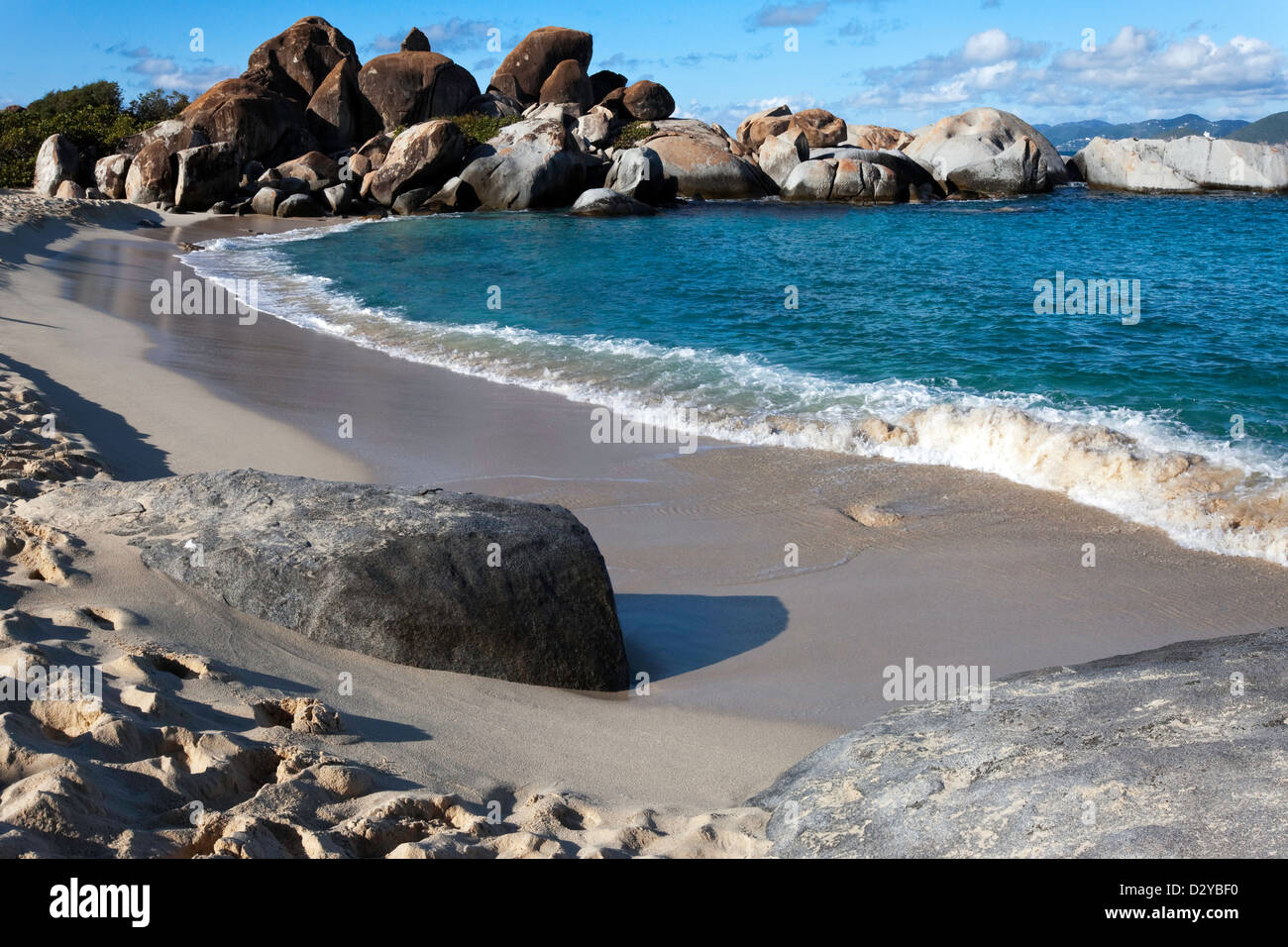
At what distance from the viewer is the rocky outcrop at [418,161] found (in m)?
34.7

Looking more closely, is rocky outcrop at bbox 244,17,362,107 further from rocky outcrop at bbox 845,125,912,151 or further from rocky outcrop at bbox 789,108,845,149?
rocky outcrop at bbox 845,125,912,151

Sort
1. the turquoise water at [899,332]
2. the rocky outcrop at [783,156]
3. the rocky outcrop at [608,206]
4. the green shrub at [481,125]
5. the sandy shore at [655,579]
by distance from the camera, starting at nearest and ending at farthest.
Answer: the sandy shore at [655,579] < the turquoise water at [899,332] < the rocky outcrop at [608,206] < the rocky outcrop at [783,156] < the green shrub at [481,125]

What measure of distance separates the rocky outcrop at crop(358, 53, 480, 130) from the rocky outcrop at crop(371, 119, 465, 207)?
329 inches

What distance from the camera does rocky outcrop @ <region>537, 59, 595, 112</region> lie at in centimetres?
4666

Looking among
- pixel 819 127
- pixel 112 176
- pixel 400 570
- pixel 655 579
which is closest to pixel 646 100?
pixel 819 127

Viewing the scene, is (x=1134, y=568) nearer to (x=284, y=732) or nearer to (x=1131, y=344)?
(x=284, y=732)

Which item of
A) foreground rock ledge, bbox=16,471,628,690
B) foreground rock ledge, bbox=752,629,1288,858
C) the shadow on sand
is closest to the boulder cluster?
the shadow on sand

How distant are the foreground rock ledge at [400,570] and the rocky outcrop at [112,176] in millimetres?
34371

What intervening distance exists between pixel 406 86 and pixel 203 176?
41.0ft

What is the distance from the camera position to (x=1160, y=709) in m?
3.50

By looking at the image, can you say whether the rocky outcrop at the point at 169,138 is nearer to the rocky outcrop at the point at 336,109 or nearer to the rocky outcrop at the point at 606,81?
the rocky outcrop at the point at 336,109

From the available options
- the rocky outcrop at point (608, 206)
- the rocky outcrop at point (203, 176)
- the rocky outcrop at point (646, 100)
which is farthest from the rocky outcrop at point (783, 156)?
the rocky outcrop at point (203, 176)

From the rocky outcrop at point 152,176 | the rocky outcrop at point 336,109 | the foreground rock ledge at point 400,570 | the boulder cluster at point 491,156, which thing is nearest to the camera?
the foreground rock ledge at point 400,570

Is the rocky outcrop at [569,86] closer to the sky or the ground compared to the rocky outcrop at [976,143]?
closer to the sky
